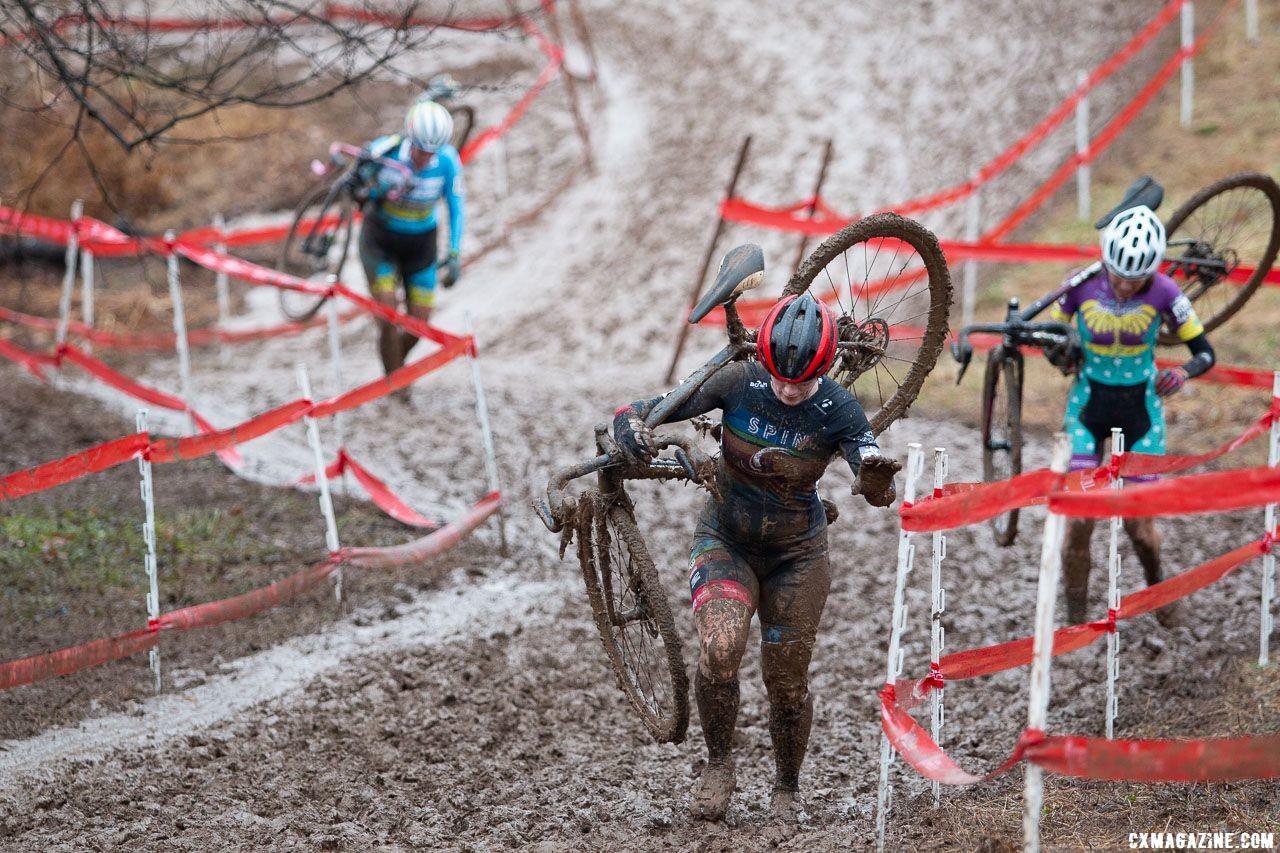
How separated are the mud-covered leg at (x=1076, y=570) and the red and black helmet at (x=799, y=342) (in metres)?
2.86

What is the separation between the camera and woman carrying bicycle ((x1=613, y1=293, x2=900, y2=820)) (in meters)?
4.47

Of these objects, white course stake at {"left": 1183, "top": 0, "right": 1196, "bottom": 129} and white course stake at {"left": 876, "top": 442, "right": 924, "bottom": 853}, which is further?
white course stake at {"left": 1183, "top": 0, "right": 1196, "bottom": 129}

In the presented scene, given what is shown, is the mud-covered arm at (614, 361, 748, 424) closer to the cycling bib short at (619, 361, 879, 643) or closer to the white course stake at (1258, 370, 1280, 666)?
the cycling bib short at (619, 361, 879, 643)

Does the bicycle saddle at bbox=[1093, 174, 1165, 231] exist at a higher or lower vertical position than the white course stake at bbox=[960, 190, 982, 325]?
lower

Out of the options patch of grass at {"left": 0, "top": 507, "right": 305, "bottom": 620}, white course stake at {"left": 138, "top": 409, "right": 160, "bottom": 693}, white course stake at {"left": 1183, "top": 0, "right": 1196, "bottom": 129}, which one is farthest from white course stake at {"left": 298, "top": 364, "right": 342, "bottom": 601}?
white course stake at {"left": 1183, "top": 0, "right": 1196, "bottom": 129}

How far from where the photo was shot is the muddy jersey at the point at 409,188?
31.5 ft

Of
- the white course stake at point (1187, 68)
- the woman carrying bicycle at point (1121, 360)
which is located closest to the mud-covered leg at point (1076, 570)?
the woman carrying bicycle at point (1121, 360)

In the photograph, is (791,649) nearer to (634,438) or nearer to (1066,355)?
(634,438)

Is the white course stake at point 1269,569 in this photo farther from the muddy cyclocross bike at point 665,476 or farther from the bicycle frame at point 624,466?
the bicycle frame at point 624,466

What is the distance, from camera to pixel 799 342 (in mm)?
4398

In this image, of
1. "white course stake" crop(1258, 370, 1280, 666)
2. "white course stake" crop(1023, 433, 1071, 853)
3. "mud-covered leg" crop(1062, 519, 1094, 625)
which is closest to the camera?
"white course stake" crop(1023, 433, 1071, 853)

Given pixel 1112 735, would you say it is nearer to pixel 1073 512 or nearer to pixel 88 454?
pixel 1073 512

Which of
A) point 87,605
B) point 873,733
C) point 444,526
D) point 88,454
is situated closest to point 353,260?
point 444,526

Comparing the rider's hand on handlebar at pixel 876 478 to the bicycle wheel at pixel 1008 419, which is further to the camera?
the bicycle wheel at pixel 1008 419
